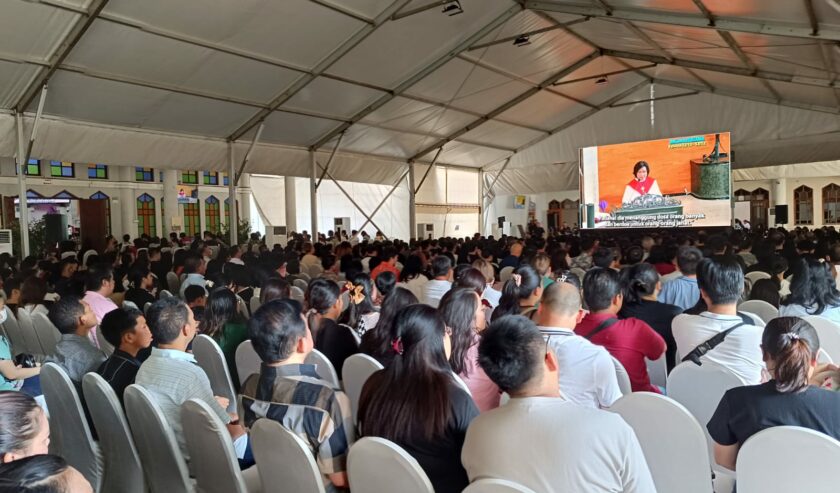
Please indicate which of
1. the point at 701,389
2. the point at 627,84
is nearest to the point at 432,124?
the point at 627,84

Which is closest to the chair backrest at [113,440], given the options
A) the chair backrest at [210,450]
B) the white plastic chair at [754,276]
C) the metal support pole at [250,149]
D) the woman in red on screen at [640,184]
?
the chair backrest at [210,450]

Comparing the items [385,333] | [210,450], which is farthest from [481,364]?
[385,333]

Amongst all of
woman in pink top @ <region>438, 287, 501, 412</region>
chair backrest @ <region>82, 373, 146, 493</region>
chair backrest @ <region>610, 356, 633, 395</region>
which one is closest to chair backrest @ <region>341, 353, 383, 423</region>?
woman in pink top @ <region>438, 287, 501, 412</region>

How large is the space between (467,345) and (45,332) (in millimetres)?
3346

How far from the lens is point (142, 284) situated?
5.81m

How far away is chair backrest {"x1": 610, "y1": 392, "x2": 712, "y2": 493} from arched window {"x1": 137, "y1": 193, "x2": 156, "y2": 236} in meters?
24.1

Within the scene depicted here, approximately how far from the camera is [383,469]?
4.91ft

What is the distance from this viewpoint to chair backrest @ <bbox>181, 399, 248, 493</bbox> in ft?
6.42

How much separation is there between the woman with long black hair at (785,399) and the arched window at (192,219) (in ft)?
84.0

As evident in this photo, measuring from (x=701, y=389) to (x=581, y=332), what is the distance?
2.51 feet

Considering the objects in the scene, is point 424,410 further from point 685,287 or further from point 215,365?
point 685,287

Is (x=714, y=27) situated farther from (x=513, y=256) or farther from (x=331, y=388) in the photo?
(x=331, y=388)

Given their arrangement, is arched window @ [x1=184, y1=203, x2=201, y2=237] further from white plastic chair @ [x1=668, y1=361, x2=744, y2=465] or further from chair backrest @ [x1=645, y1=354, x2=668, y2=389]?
white plastic chair @ [x1=668, y1=361, x2=744, y2=465]

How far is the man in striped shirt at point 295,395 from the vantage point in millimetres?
1918
